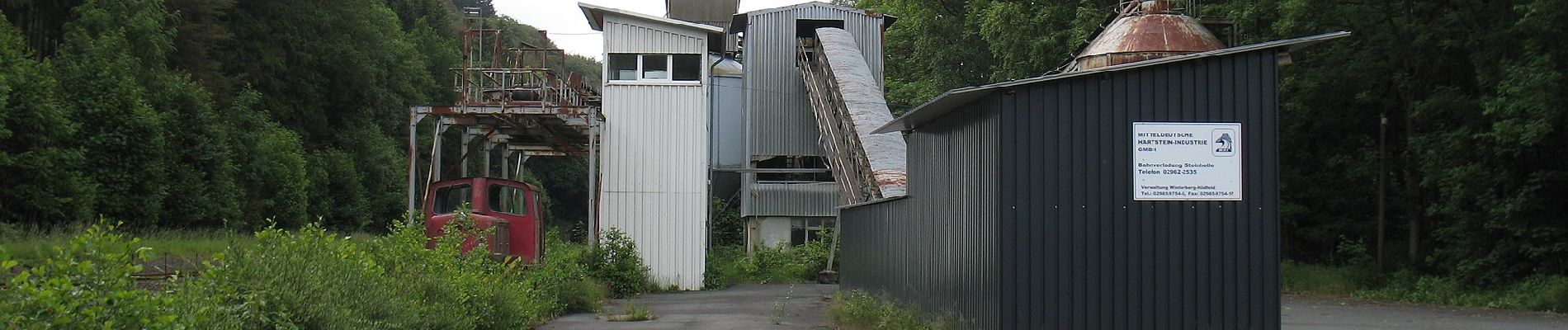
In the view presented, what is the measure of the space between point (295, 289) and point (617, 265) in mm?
13330

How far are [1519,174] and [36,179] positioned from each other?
3053 centimetres

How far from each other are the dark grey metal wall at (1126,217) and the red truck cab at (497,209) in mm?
10524

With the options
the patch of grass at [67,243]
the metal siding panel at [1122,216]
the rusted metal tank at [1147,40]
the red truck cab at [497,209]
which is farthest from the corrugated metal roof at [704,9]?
the metal siding panel at [1122,216]

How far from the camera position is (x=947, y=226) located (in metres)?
12.6

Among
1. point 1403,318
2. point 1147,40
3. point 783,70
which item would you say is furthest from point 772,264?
point 1403,318

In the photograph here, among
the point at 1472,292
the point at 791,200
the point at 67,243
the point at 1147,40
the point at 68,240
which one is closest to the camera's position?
the point at 1147,40

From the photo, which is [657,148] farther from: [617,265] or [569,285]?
[569,285]

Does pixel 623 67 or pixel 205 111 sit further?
pixel 205 111

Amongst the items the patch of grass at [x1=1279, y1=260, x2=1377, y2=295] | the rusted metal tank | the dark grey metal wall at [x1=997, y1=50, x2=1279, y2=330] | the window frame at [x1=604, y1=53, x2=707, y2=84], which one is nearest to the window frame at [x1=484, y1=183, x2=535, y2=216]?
the window frame at [x1=604, y1=53, x2=707, y2=84]

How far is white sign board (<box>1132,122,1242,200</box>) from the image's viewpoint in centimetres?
1044

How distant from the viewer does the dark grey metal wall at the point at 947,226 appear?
10773mm

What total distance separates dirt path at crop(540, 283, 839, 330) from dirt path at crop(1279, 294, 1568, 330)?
563 centimetres

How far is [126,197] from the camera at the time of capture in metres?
35.0

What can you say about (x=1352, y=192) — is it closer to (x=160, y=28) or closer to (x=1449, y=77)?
(x=1449, y=77)
